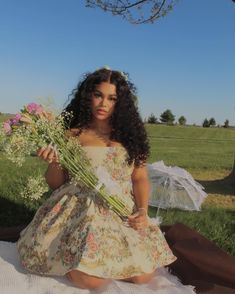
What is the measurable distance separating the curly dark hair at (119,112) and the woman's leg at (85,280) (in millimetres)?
1096

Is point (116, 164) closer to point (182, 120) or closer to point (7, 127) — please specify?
point (7, 127)

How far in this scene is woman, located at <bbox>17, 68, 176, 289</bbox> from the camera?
3781 millimetres

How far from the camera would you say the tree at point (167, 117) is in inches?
2957

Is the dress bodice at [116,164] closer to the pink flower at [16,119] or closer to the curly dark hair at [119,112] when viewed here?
the curly dark hair at [119,112]

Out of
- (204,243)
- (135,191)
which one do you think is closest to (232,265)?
Result: (204,243)

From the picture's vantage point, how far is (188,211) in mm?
7449

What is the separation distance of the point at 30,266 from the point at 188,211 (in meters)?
3.87

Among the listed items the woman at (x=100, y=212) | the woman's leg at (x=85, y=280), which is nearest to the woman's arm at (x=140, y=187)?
the woman at (x=100, y=212)

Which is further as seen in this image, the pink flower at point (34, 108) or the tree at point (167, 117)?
the tree at point (167, 117)

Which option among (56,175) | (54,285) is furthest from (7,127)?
(54,285)

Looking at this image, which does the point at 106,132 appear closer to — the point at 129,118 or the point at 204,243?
the point at 129,118

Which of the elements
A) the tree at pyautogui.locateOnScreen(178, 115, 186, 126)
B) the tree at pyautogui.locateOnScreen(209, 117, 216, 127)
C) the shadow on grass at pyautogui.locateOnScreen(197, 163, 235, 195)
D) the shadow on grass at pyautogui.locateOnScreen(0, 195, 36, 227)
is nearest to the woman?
the shadow on grass at pyautogui.locateOnScreen(0, 195, 36, 227)

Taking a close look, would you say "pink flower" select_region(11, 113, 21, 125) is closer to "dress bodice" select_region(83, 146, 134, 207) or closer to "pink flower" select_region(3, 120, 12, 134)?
"pink flower" select_region(3, 120, 12, 134)

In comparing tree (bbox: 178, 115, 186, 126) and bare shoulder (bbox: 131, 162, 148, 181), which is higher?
tree (bbox: 178, 115, 186, 126)
